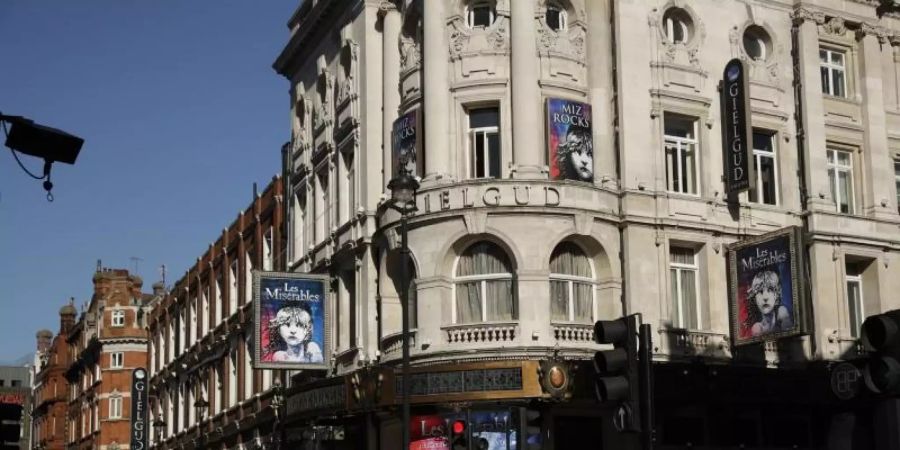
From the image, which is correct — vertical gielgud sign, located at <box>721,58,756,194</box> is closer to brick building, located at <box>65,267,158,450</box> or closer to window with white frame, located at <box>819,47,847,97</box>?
window with white frame, located at <box>819,47,847,97</box>

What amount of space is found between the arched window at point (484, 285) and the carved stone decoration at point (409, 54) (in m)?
5.80

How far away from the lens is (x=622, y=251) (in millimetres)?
35844

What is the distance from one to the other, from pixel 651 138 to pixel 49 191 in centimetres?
2554

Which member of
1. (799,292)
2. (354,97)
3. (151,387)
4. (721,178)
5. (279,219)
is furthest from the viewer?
(151,387)

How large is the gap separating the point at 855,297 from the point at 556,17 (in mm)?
11963

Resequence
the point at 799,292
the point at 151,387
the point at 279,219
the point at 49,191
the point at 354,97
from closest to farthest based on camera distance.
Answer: the point at 49,191, the point at 799,292, the point at 354,97, the point at 279,219, the point at 151,387

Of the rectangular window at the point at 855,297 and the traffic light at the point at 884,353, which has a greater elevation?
the rectangular window at the point at 855,297

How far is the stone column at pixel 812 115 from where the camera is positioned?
1534 inches

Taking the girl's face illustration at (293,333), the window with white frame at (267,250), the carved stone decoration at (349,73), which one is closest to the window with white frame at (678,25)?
the carved stone decoration at (349,73)

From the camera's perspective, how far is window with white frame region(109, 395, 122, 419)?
8753cm

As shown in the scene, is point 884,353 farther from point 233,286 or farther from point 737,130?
point 233,286

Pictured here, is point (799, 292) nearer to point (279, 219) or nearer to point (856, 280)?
point (856, 280)

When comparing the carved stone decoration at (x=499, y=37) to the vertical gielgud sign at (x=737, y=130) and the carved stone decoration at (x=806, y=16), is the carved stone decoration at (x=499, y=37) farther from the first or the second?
the carved stone decoration at (x=806, y=16)

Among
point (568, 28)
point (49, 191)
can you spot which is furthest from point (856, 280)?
point (49, 191)
